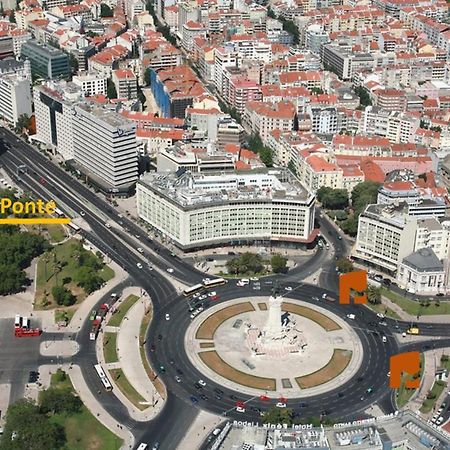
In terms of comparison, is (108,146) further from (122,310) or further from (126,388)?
(126,388)

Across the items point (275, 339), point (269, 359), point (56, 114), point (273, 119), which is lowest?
point (269, 359)

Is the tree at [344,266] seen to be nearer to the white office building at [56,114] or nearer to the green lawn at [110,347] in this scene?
the green lawn at [110,347]


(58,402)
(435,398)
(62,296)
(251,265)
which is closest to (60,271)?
(62,296)

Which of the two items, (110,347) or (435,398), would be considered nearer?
(435,398)

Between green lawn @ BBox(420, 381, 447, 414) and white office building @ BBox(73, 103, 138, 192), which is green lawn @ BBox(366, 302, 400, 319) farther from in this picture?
white office building @ BBox(73, 103, 138, 192)

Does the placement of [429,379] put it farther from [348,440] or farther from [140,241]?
[140,241]

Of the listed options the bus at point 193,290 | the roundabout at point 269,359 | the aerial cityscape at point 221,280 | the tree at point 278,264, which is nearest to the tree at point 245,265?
the aerial cityscape at point 221,280
